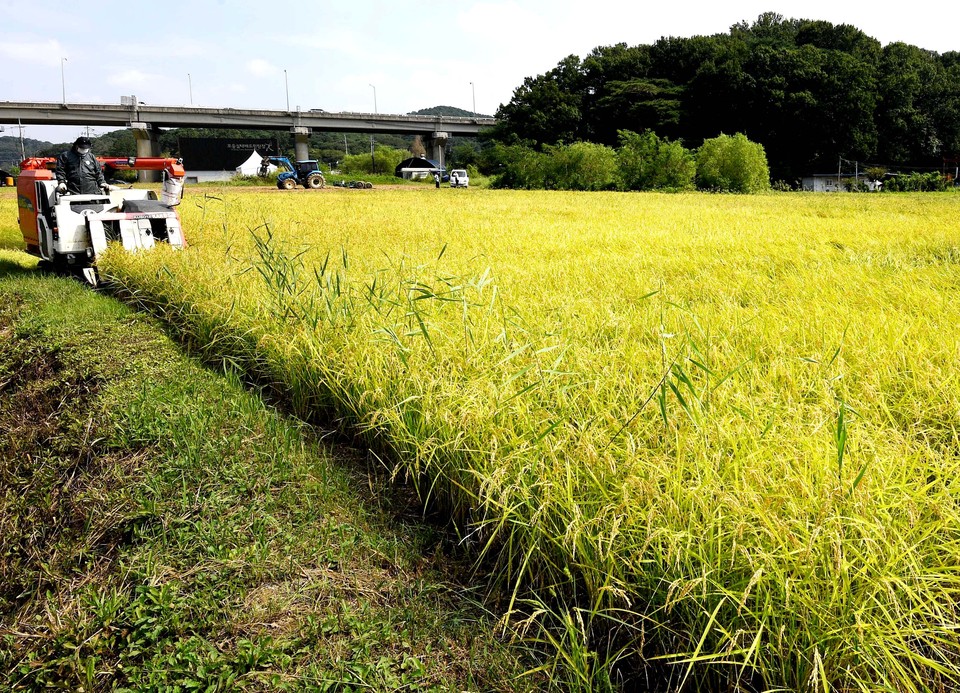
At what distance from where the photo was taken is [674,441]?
6.93ft

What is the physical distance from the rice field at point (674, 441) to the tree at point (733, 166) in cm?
2163

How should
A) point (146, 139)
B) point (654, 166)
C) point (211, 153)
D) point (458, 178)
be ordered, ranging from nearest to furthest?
point (654, 166) < point (458, 178) < point (146, 139) < point (211, 153)

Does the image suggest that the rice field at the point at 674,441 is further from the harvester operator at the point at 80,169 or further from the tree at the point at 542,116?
the tree at the point at 542,116

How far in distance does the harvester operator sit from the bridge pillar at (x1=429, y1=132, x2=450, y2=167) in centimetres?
5629

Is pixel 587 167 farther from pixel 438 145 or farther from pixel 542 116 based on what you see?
pixel 438 145

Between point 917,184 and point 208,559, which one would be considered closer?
point 208,559

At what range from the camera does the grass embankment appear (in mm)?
1778

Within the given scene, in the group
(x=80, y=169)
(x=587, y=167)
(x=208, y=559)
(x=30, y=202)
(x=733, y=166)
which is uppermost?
(x=587, y=167)

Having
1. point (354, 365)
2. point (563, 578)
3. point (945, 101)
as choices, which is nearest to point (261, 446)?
point (354, 365)

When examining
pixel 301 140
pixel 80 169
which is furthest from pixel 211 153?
pixel 80 169

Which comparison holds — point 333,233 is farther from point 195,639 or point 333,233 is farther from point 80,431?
point 195,639

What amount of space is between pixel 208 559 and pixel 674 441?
1.47 meters

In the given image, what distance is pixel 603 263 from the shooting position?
5648mm

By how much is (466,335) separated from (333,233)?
5385 mm
